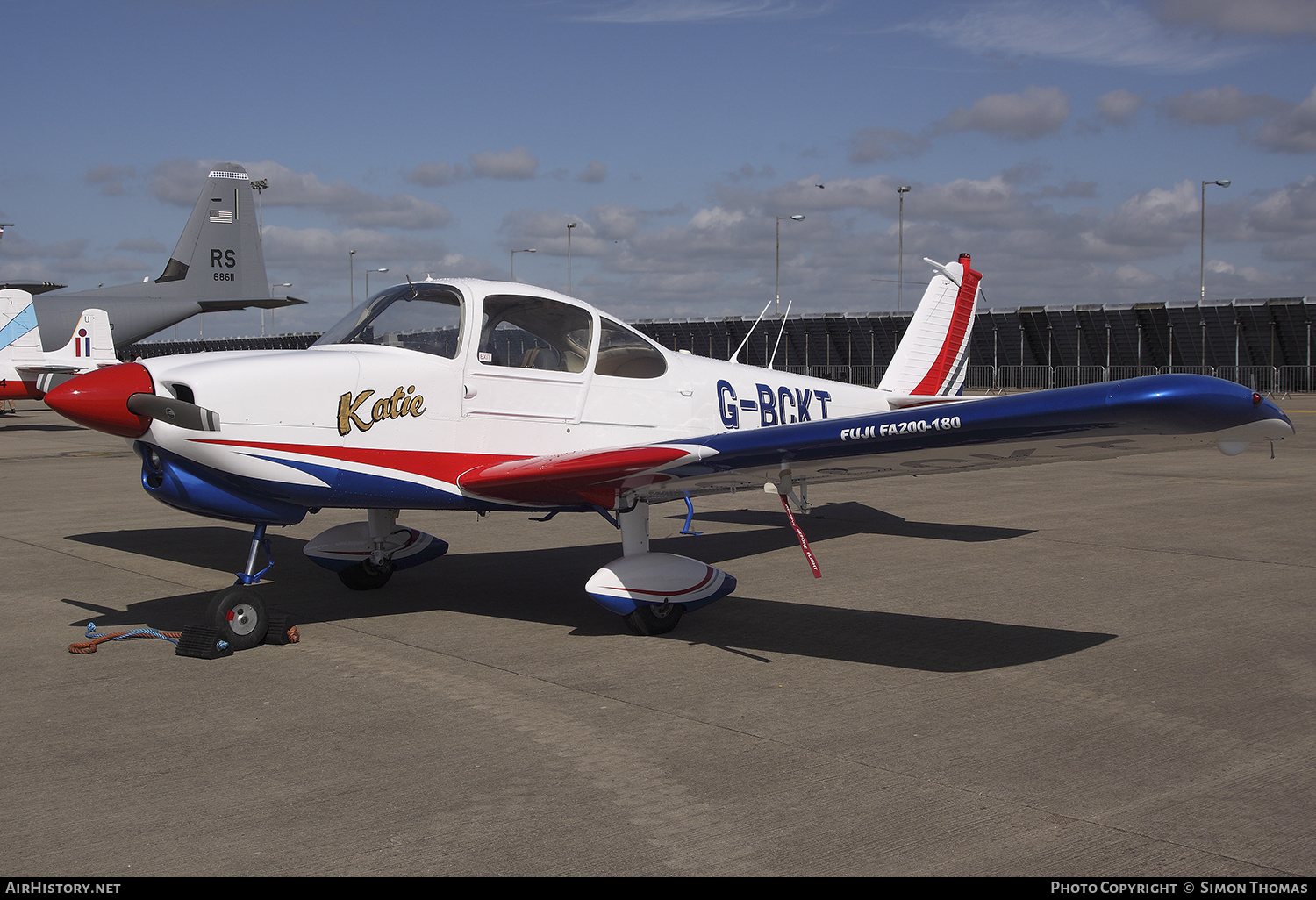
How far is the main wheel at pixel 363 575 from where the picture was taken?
25.9 feet

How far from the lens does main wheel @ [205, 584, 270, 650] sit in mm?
6027

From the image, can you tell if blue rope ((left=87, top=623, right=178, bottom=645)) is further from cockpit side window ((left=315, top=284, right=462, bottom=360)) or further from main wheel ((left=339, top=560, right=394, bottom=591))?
cockpit side window ((left=315, top=284, right=462, bottom=360))

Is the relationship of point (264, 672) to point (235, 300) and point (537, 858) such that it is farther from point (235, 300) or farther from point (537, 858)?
point (235, 300)

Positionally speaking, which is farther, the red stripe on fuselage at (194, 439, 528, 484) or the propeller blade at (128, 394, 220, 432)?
the red stripe on fuselage at (194, 439, 528, 484)

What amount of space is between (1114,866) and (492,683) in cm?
316

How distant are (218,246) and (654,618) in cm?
3365

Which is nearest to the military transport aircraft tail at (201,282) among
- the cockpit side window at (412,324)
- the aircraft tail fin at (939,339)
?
the aircraft tail fin at (939,339)

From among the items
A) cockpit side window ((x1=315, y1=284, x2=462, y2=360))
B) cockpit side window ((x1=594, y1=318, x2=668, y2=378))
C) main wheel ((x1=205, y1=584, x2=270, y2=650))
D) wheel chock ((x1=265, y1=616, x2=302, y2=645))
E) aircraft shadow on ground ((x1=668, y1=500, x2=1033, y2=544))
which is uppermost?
cockpit side window ((x1=315, y1=284, x2=462, y2=360))

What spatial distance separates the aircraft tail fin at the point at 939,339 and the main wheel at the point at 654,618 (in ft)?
15.5

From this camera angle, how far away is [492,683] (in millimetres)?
5457

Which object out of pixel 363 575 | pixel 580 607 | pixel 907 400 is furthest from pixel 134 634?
pixel 907 400

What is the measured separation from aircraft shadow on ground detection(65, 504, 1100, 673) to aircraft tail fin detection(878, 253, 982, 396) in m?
1.50

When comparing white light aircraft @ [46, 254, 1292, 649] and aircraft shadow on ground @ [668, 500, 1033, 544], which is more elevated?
white light aircraft @ [46, 254, 1292, 649]

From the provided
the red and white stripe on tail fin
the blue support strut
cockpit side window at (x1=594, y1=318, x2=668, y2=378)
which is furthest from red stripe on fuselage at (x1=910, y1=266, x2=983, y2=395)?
the red and white stripe on tail fin
